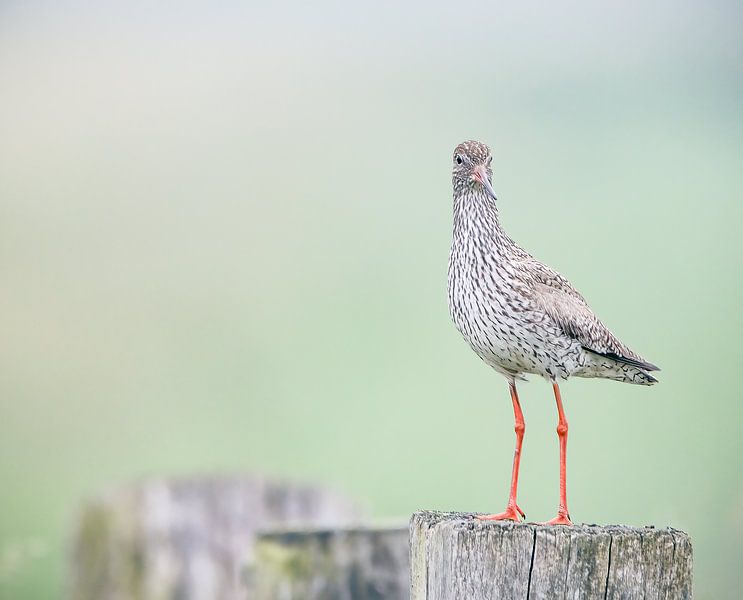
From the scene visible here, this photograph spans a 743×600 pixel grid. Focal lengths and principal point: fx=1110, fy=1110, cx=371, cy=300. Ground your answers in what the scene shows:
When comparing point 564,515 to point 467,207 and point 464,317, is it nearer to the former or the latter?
point 464,317

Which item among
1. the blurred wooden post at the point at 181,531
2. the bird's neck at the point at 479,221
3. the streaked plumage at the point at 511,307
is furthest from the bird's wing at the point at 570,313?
the blurred wooden post at the point at 181,531

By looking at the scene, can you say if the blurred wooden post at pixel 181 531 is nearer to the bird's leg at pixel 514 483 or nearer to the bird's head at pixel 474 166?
the bird's leg at pixel 514 483

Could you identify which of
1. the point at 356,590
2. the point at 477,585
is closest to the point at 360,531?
the point at 356,590

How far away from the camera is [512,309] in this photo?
245 inches

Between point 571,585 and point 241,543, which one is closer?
point 571,585

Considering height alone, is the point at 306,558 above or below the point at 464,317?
below

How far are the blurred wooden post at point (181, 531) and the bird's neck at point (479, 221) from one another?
2774 mm

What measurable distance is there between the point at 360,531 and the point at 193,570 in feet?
7.11

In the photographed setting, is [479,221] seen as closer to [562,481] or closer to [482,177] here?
[482,177]

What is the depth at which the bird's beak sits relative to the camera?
643cm

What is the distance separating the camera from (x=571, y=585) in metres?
4.25

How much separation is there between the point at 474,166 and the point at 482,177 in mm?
101

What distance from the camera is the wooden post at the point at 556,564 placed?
167 inches

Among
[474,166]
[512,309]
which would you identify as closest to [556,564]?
[512,309]
